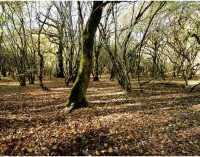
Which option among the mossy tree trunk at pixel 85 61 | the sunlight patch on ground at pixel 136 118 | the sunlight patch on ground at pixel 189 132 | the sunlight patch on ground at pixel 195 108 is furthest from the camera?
the sunlight patch on ground at pixel 195 108

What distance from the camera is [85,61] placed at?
10.5m

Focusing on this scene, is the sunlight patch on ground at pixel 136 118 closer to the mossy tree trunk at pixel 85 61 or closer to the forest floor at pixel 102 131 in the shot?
the forest floor at pixel 102 131

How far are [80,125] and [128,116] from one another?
6.88ft

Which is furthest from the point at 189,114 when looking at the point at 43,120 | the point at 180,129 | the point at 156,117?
the point at 43,120

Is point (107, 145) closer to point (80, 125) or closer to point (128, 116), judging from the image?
point (80, 125)

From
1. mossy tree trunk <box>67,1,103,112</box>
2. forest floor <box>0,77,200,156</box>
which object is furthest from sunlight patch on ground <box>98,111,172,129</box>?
mossy tree trunk <box>67,1,103,112</box>

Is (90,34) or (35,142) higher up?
(90,34)

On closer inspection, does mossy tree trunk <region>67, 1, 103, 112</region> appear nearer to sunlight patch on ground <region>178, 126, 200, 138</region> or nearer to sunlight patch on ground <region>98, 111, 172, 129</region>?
sunlight patch on ground <region>98, 111, 172, 129</region>

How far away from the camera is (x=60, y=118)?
30.2ft

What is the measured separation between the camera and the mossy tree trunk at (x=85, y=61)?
10297 mm

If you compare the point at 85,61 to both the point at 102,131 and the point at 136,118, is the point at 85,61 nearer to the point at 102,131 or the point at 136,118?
the point at 136,118

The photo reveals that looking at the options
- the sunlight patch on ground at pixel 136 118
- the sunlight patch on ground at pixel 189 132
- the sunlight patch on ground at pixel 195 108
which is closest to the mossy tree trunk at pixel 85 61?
the sunlight patch on ground at pixel 136 118

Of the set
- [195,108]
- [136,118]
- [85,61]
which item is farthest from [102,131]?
[195,108]

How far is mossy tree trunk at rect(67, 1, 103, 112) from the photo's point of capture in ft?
33.8
